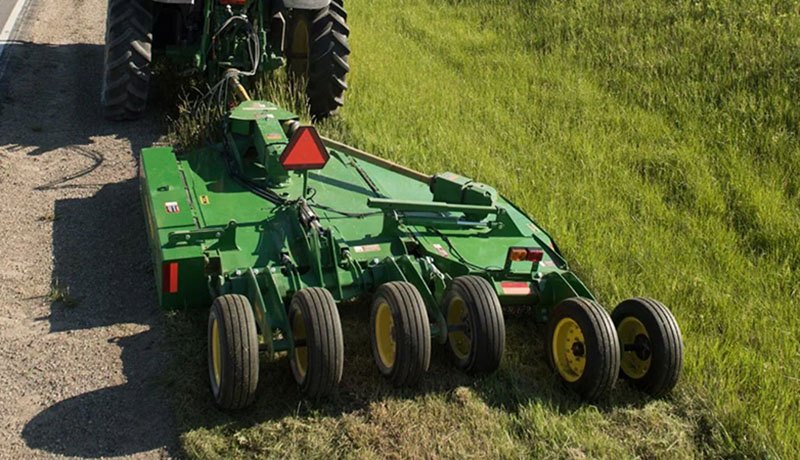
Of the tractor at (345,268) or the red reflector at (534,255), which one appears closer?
the tractor at (345,268)

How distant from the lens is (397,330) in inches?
166

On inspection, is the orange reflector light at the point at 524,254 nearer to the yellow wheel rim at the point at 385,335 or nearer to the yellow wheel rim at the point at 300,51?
the yellow wheel rim at the point at 385,335

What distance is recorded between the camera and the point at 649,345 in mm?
4414

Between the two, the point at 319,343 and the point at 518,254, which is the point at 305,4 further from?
the point at 319,343

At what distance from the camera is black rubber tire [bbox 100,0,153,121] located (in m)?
7.40

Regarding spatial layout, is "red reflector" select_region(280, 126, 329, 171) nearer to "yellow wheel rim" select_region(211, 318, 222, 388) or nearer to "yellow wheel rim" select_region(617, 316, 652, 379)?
"yellow wheel rim" select_region(211, 318, 222, 388)

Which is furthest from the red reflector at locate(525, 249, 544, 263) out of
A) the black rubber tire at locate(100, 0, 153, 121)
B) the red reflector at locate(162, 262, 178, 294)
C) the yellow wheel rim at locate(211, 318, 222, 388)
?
the black rubber tire at locate(100, 0, 153, 121)

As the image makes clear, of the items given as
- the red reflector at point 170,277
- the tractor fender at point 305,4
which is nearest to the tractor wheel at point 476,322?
the red reflector at point 170,277

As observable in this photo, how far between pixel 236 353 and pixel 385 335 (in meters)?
0.83

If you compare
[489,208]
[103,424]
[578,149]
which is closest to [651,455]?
[489,208]

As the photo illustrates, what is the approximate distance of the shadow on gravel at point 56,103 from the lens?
7590 millimetres

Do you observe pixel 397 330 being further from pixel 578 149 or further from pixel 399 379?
pixel 578 149

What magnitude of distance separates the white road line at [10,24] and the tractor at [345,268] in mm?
4990

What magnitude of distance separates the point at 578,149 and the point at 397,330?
4.00m
